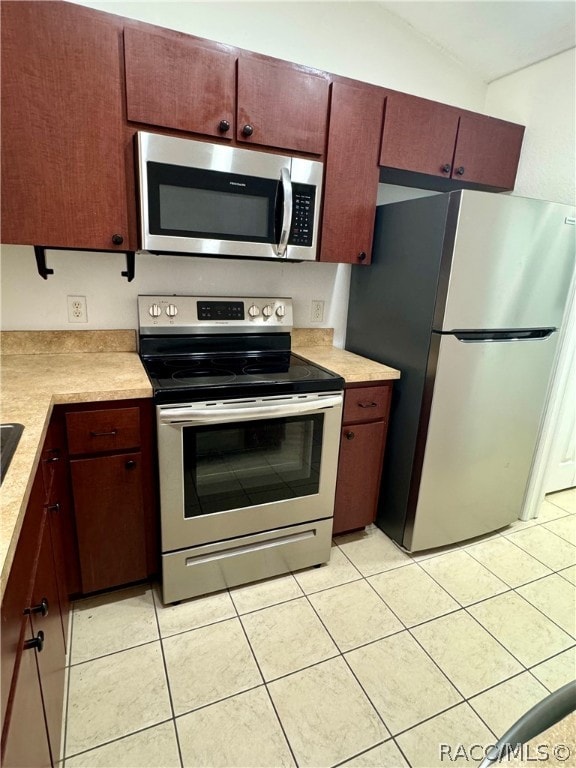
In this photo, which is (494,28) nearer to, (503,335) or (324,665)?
(503,335)

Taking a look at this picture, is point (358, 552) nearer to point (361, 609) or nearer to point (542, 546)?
point (361, 609)

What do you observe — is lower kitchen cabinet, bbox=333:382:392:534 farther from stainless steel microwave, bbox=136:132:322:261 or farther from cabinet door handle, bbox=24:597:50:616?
cabinet door handle, bbox=24:597:50:616

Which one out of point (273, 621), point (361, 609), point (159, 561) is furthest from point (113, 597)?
point (361, 609)

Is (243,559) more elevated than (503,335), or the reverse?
(503,335)

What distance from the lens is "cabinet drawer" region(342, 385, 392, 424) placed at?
1830mm

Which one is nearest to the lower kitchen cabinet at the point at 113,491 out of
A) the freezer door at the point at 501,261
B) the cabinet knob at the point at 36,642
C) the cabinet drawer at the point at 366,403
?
the cabinet knob at the point at 36,642

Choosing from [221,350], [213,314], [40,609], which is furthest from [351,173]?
[40,609]

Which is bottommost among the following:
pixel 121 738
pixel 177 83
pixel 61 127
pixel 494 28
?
pixel 121 738

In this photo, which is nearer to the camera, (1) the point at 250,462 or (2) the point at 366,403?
(1) the point at 250,462

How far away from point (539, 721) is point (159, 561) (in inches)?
55.8

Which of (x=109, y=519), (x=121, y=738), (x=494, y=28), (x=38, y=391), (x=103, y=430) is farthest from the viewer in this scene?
(x=494, y=28)

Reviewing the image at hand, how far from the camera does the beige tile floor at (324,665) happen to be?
3.95 feet

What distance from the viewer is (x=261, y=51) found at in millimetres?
1819

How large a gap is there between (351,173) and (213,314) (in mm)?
881
